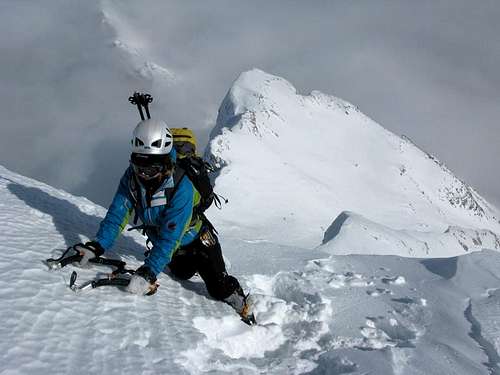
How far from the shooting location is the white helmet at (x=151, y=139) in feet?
14.8

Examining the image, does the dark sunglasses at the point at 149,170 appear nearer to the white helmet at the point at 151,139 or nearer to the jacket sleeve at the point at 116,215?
the white helmet at the point at 151,139

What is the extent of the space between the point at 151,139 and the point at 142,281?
138 centimetres

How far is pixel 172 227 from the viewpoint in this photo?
15.6ft

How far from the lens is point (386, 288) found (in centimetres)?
610

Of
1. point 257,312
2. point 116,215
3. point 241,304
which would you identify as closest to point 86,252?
point 116,215

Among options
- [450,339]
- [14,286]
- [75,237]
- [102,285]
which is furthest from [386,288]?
[14,286]

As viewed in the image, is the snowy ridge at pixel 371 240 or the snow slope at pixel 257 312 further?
the snowy ridge at pixel 371 240

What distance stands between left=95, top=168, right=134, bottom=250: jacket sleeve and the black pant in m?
0.79

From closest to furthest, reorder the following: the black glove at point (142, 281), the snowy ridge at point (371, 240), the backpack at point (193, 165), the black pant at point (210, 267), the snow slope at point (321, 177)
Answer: the black glove at point (142, 281), the backpack at point (193, 165), the black pant at point (210, 267), the snowy ridge at point (371, 240), the snow slope at point (321, 177)

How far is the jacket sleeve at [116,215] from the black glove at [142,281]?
0.69m

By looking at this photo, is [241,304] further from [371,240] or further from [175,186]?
[371,240]

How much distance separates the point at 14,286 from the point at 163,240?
141cm

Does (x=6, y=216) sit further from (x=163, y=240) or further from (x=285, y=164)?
(x=285, y=164)

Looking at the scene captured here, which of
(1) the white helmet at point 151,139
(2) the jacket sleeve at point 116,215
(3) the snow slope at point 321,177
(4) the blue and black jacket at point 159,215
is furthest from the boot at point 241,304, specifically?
(3) the snow slope at point 321,177
